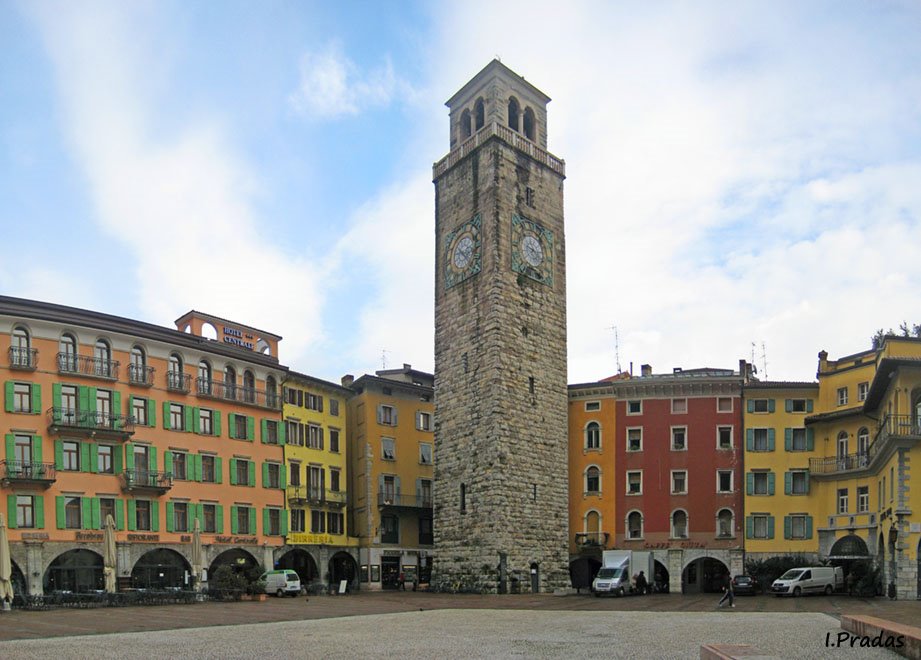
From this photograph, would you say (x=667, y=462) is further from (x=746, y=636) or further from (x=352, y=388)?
(x=746, y=636)

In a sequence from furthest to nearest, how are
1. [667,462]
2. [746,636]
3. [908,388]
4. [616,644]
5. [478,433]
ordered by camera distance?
[667,462]
[478,433]
[908,388]
[746,636]
[616,644]

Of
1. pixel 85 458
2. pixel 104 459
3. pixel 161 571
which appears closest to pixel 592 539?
pixel 161 571

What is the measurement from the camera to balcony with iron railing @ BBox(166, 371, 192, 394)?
44031 millimetres

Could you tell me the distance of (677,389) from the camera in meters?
50.9

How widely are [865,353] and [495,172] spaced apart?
2097cm

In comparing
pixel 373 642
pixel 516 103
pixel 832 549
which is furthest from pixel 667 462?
pixel 373 642

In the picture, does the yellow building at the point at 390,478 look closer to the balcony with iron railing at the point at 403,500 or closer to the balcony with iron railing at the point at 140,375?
the balcony with iron railing at the point at 403,500

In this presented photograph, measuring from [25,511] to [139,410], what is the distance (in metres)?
6.76

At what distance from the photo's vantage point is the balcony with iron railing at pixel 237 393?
45688mm

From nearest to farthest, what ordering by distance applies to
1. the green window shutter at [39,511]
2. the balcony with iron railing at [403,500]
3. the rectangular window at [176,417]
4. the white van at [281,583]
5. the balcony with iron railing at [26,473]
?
the balcony with iron railing at [26,473] → the green window shutter at [39,511] → the white van at [281,583] → the rectangular window at [176,417] → the balcony with iron railing at [403,500]

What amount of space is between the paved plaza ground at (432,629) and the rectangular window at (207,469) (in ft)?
31.1

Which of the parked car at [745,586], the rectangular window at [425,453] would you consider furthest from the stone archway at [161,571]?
the parked car at [745,586]

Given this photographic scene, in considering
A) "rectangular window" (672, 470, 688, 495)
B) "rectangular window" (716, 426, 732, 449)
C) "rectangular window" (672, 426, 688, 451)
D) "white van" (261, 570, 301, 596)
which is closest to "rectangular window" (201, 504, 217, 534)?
"white van" (261, 570, 301, 596)

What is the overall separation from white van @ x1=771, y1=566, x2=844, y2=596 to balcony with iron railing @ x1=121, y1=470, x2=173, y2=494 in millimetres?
28017
